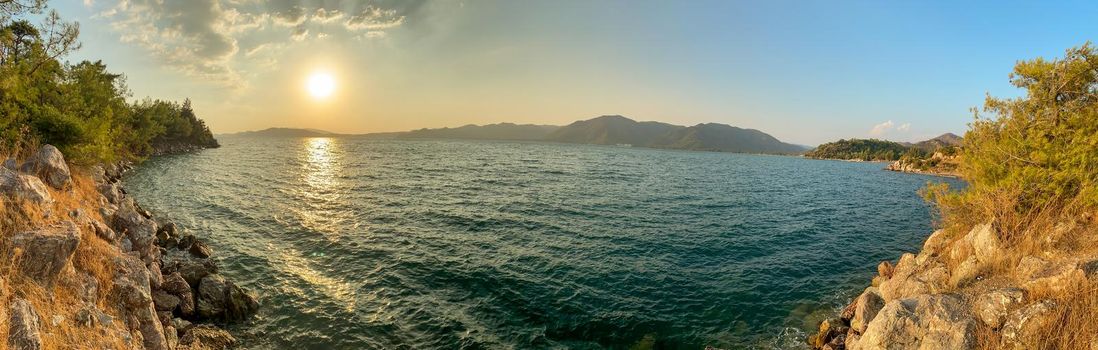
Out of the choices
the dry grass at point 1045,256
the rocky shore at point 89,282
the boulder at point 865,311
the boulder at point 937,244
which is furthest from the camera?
the boulder at point 937,244

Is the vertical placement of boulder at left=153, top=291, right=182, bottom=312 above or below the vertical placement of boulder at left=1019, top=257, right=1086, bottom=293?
below

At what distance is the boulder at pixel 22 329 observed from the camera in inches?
328

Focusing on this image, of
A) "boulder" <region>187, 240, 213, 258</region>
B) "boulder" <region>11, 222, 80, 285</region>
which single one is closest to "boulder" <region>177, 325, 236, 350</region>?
"boulder" <region>11, 222, 80, 285</region>

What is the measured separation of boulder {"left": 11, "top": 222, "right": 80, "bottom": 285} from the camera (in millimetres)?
10961

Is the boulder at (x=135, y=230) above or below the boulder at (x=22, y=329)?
below

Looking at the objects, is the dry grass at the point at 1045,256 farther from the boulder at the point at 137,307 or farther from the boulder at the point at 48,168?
the boulder at the point at 48,168

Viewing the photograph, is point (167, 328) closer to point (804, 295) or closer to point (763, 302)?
point (763, 302)

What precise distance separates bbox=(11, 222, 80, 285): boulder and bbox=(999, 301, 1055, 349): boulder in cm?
2791

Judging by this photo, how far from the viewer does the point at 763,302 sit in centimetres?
2222

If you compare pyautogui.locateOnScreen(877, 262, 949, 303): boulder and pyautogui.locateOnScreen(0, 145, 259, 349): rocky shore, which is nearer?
pyautogui.locateOnScreen(0, 145, 259, 349): rocky shore

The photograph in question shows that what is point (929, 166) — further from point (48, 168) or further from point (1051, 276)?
point (48, 168)

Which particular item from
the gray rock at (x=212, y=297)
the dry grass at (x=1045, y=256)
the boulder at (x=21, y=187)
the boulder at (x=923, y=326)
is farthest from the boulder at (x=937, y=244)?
the boulder at (x=21, y=187)

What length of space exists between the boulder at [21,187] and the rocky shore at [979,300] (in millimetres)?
29455

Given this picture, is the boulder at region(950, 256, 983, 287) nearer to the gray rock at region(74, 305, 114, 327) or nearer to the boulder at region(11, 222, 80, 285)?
the gray rock at region(74, 305, 114, 327)
